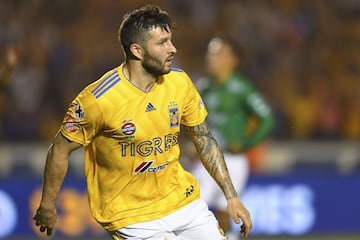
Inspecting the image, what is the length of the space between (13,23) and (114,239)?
23.9ft

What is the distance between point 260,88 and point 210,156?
7220mm

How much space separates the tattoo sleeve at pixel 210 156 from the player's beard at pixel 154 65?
0.52 metres

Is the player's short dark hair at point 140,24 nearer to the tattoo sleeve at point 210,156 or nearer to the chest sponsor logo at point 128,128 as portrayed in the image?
the chest sponsor logo at point 128,128

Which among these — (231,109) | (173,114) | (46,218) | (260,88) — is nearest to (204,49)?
(260,88)

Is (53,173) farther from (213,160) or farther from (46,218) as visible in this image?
(213,160)

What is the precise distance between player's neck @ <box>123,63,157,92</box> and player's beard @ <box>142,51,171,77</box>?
37 millimetres

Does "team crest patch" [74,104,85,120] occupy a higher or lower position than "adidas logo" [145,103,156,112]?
lower

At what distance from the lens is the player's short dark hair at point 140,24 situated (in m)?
5.70

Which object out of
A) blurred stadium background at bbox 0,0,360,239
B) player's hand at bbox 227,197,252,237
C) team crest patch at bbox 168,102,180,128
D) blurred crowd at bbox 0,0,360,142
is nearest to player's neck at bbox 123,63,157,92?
team crest patch at bbox 168,102,180,128

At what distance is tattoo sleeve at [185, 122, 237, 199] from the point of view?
6012 millimetres

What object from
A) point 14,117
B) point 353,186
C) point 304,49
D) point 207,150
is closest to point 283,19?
point 304,49

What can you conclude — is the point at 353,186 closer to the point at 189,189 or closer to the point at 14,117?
the point at 14,117

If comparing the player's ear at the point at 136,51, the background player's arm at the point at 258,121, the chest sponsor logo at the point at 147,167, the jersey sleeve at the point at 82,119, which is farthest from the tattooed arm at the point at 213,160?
the background player's arm at the point at 258,121

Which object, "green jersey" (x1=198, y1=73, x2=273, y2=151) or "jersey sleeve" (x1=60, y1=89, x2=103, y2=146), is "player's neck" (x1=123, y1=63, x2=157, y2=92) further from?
"green jersey" (x1=198, y1=73, x2=273, y2=151)
